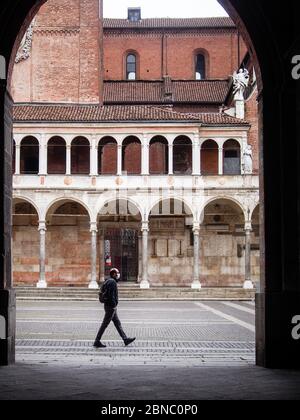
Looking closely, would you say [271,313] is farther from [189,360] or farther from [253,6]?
[253,6]

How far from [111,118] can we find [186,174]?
5.00 metres

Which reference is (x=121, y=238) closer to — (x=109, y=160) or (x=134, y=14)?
(x=109, y=160)

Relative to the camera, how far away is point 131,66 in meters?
52.1

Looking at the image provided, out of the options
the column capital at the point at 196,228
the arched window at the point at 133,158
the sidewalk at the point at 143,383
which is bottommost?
the sidewalk at the point at 143,383

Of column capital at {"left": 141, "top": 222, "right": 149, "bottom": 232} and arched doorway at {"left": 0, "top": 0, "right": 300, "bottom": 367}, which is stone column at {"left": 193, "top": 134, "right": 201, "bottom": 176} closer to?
column capital at {"left": 141, "top": 222, "right": 149, "bottom": 232}

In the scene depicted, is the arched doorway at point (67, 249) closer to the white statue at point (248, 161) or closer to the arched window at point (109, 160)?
the arched window at point (109, 160)

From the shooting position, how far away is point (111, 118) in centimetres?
3703

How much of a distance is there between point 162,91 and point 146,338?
34.4 metres

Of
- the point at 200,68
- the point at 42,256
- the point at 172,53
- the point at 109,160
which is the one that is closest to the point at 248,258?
the point at 42,256

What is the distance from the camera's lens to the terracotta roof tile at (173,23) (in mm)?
50319

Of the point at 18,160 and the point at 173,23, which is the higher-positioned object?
the point at 173,23

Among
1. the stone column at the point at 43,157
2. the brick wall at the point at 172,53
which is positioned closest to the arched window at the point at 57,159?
the stone column at the point at 43,157

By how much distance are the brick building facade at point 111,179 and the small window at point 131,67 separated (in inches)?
316
